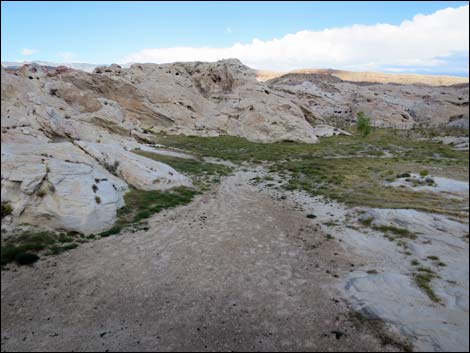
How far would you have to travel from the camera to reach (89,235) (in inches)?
572

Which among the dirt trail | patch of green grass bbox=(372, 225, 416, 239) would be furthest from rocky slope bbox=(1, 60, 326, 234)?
patch of green grass bbox=(372, 225, 416, 239)

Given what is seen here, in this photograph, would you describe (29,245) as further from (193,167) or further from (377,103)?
(377,103)

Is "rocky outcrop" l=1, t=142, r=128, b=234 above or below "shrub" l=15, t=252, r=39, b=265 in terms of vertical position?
above

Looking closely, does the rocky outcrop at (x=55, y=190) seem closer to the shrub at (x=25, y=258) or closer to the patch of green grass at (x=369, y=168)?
the shrub at (x=25, y=258)

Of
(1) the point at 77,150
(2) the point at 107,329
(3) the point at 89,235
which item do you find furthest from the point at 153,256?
(1) the point at 77,150

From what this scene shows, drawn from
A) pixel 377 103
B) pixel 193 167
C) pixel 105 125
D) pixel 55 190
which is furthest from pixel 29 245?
pixel 377 103

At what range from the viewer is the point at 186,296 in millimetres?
10781

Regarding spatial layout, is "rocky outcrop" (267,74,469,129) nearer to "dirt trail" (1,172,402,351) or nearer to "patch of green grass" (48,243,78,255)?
"dirt trail" (1,172,402,351)

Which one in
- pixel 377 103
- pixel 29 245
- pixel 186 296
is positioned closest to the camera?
pixel 186 296

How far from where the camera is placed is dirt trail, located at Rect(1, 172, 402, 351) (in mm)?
8656

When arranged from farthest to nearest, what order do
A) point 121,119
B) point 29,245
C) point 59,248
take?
1. point 121,119
2. point 59,248
3. point 29,245

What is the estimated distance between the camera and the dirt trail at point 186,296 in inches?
341

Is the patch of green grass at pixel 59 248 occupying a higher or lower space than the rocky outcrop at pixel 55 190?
lower

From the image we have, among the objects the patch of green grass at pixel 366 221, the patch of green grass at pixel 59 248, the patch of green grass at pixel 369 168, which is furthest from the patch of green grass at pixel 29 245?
the patch of green grass at pixel 369 168
